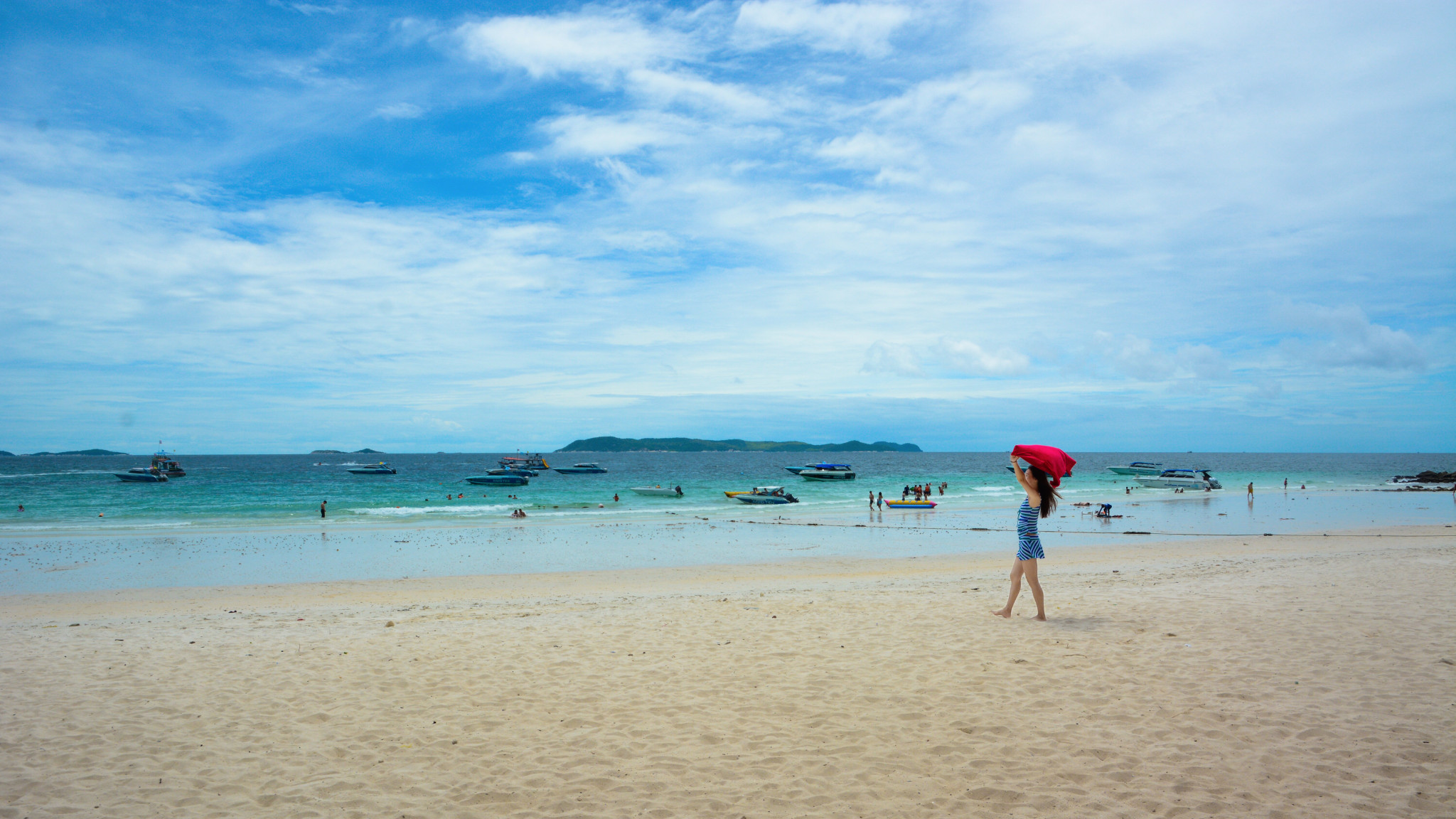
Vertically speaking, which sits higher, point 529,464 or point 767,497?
point 529,464

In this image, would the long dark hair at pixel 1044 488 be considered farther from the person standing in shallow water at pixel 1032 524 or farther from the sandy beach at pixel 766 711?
the sandy beach at pixel 766 711

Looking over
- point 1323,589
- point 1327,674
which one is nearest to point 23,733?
point 1327,674

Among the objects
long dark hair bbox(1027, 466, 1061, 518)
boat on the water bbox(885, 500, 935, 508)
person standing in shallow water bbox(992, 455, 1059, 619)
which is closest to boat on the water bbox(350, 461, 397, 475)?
boat on the water bbox(885, 500, 935, 508)

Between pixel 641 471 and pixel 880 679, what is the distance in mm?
112842

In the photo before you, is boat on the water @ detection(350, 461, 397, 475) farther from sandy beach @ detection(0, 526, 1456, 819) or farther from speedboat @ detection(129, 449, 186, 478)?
sandy beach @ detection(0, 526, 1456, 819)

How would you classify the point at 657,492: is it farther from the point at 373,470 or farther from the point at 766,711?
the point at 373,470

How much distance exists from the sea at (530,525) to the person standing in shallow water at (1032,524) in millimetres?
14388

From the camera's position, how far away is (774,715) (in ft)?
21.7

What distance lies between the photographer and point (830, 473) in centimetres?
8175

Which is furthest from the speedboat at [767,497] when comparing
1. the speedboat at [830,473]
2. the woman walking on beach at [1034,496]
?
the woman walking on beach at [1034,496]

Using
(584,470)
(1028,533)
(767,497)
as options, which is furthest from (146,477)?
(1028,533)

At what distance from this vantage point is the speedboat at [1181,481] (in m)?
66.3

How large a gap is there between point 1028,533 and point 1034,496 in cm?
49

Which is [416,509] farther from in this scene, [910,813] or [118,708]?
[910,813]
